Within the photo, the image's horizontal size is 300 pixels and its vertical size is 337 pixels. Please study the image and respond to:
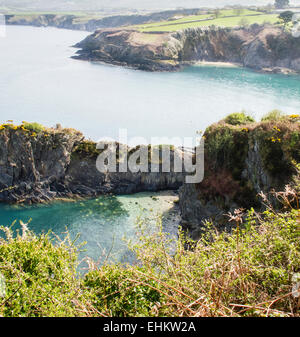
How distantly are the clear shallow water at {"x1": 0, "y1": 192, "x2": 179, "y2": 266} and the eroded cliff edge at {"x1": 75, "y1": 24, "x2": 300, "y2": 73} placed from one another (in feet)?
265

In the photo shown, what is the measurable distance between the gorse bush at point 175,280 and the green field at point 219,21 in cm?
13180

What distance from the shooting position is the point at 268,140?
23.0 meters

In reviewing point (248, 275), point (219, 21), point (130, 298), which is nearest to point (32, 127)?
point (130, 298)

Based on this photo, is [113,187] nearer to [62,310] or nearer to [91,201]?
[91,201]

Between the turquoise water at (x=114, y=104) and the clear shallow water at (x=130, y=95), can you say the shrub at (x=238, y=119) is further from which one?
the clear shallow water at (x=130, y=95)

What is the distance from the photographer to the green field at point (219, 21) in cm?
13488

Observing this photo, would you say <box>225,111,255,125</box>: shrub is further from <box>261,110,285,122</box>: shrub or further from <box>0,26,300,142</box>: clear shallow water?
<box>0,26,300,142</box>: clear shallow water

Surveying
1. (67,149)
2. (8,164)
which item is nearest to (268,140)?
(67,149)

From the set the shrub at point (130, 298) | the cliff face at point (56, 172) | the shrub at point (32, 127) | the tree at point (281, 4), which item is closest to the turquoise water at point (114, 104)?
the cliff face at point (56, 172)

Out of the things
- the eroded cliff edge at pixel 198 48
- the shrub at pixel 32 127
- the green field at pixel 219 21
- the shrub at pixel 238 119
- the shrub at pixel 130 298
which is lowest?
the shrub at pixel 130 298

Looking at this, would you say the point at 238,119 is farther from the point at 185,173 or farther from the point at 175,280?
the point at 175,280

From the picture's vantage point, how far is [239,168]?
2555 cm

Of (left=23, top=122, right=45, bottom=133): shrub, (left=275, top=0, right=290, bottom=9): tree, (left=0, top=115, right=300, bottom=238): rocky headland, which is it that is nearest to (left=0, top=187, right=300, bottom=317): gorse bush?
(left=0, top=115, right=300, bottom=238): rocky headland
